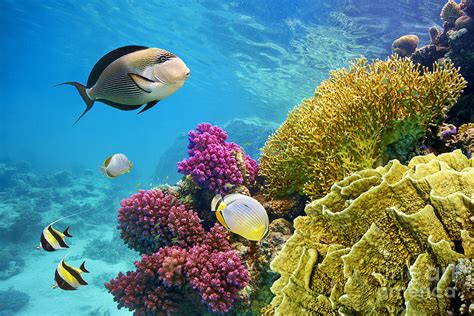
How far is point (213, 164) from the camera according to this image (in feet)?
16.1

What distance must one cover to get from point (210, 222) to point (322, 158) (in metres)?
2.34

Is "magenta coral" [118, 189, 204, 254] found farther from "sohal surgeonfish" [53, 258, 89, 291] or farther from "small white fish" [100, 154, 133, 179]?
"sohal surgeonfish" [53, 258, 89, 291]

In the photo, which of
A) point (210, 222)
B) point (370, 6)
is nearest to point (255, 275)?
point (210, 222)

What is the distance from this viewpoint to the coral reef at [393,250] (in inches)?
65.2

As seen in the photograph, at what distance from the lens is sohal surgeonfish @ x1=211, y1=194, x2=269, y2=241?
2.76 m

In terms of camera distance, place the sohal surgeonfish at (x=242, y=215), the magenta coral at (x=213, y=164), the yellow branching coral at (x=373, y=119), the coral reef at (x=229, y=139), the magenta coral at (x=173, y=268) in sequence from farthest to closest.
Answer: the coral reef at (x=229, y=139) < the magenta coral at (x=213, y=164) < the magenta coral at (x=173, y=268) < the yellow branching coral at (x=373, y=119) < the sohal surgeonfish at (x=242, y=215)

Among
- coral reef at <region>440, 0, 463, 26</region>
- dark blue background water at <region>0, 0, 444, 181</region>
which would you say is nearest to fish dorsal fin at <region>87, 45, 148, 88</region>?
coral reef at <region>440, 0, 463, 26</region>

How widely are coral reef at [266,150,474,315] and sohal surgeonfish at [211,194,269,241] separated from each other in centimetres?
53

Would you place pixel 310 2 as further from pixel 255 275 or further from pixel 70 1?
pixel 70 1

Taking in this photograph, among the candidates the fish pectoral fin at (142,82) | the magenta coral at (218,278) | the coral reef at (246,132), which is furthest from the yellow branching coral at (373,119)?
the coral reef at (246,132)

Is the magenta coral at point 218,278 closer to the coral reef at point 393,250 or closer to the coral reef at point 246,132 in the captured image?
the coral reef at point 393,250

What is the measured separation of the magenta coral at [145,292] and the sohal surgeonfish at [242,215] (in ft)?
6.02

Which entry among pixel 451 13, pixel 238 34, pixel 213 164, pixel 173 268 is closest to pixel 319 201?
pixel 173 268

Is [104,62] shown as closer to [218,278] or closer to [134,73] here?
[134,73]
